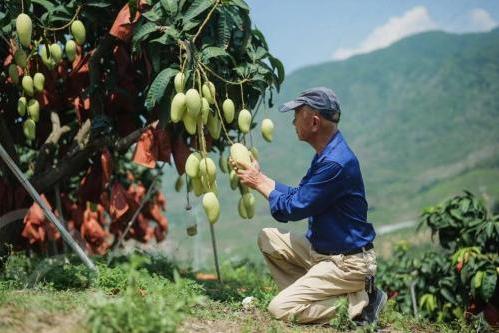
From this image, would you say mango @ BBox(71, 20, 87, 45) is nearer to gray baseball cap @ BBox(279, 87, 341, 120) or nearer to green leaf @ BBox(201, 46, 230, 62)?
green leaf @ BBox(201, 46, 230, 62)

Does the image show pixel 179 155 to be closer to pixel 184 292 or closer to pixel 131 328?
pixel 184 292

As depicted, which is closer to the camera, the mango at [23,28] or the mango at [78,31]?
the mango at [23,28]

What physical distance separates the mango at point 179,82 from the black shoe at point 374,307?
4.63 ft

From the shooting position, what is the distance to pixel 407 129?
11894 centimetres

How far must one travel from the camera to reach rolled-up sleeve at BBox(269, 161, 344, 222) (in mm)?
2900

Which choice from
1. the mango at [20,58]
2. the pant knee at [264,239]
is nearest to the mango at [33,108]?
the mango at [20,58]

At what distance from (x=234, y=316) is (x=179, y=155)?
104 cm

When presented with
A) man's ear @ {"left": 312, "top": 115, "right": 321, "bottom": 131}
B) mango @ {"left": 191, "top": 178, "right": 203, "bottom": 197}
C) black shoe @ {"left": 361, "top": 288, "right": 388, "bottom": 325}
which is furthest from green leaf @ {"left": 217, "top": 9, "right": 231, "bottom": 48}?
black shoe @ {"left": 361, "top": 288, "right": 388, "bottom": 325}

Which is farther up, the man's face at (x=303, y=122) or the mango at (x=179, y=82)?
the mango at (x=179, y=82)

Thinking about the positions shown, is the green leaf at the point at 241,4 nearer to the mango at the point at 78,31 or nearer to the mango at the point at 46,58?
the mango at the point at 78,31

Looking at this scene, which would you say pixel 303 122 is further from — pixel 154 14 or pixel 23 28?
pixel 23 28

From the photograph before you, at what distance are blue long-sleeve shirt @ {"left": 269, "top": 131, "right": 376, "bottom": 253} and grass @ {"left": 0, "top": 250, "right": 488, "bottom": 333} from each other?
367 millimetres

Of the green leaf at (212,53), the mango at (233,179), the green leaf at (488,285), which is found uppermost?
the green leaf at (212,53)

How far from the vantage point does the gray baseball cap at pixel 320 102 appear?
119 inches
